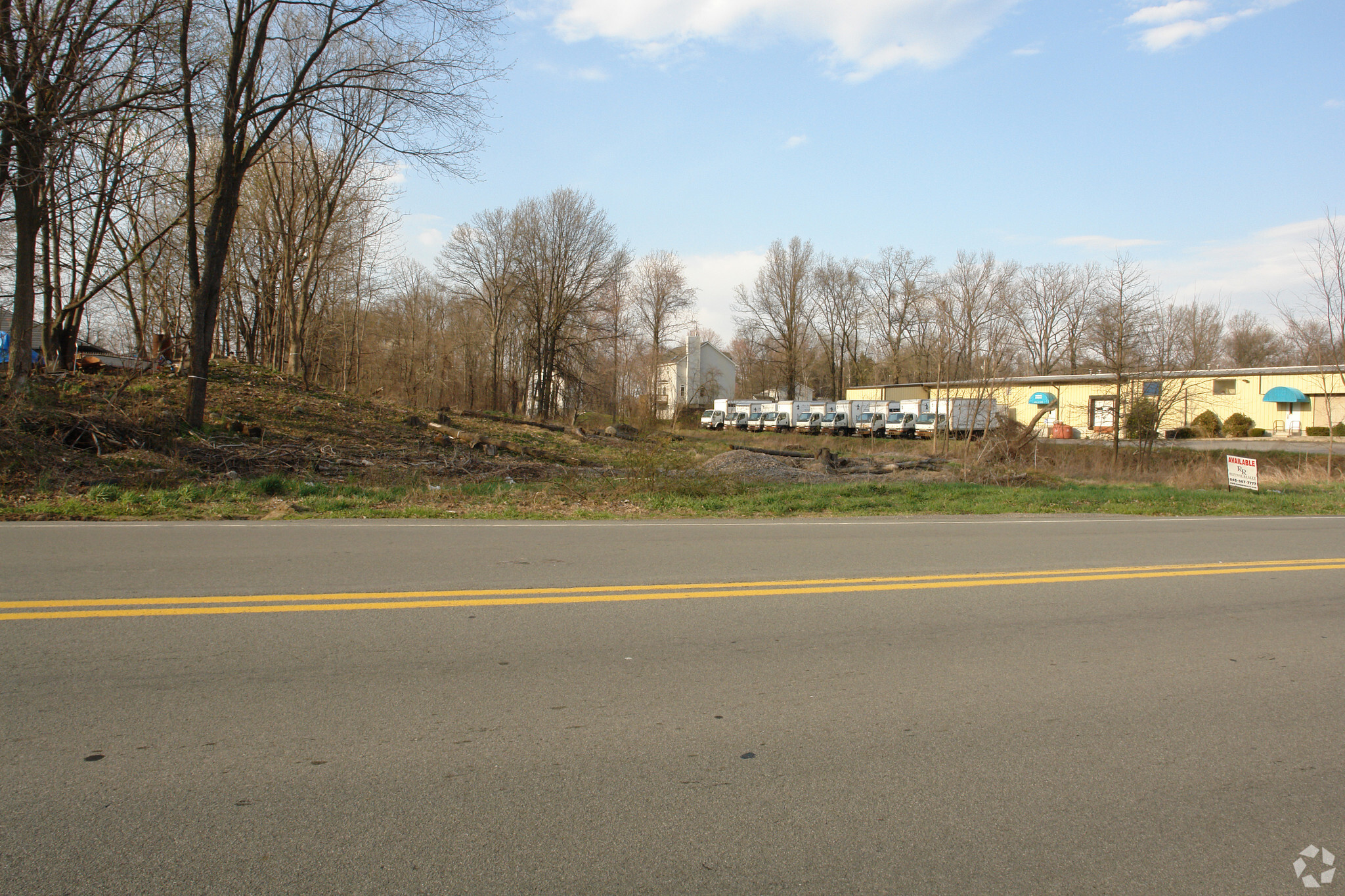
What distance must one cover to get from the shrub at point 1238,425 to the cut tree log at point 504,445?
44.3 meters

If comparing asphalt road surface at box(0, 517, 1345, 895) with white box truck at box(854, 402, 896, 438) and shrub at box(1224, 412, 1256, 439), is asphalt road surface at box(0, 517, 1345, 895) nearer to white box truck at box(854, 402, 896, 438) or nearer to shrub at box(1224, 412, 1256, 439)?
white box truck at box(854, 402, 896, 438)

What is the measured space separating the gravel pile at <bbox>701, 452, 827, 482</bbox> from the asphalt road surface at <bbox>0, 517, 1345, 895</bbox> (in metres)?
15.3

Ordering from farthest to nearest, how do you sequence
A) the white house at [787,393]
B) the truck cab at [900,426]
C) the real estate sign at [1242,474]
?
the white house at [787,393] < the truck cab at [900,426] < the real estate sign at [1242,474]

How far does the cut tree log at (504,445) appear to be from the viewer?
80.6 feet

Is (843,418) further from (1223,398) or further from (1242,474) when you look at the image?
(1242,474)

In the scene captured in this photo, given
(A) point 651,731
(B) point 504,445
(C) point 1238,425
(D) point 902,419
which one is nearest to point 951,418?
(D) point 902,419

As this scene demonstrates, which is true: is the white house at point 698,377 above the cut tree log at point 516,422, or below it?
above

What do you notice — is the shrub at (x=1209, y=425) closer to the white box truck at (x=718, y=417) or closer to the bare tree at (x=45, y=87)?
the white box truck at (x=718, y=417)

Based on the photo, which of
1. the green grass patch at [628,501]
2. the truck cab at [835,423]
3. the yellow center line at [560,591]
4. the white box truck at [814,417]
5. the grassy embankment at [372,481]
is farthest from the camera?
the white box truck at [814,417]

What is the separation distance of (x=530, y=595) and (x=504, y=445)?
1983cm

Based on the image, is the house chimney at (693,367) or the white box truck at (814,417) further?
the house chimney at (693,367)

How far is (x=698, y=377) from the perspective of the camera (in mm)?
94250

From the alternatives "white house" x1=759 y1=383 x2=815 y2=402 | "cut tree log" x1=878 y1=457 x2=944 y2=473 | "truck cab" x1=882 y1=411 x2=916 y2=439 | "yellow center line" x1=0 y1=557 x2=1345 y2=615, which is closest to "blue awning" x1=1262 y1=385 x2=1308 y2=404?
"truck cab" x1=882 y1=411 x2=916 y2=439

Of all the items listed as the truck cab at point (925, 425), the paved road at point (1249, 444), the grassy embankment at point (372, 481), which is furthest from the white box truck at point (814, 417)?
the grassy embankment at point (372, 481)
